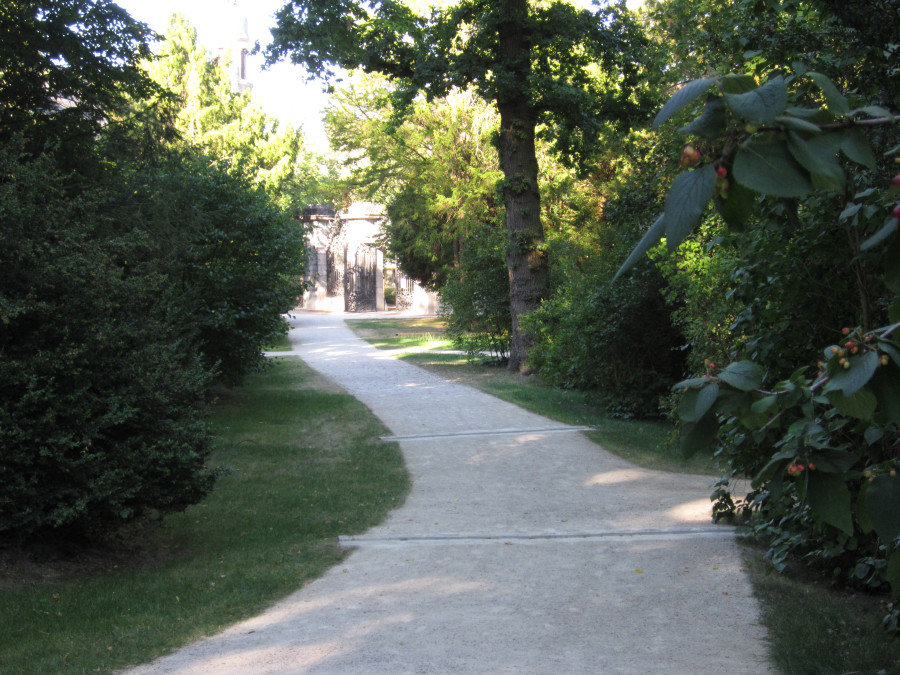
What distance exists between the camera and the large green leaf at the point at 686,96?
5.39 ft

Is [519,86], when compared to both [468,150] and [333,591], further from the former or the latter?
[333,591]

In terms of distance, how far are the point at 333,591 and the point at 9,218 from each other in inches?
137

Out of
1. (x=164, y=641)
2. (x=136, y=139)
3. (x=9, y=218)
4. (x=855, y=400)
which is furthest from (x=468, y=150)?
(x=855, y=400)

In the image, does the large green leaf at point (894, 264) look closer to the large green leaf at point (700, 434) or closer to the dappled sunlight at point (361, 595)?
the large green leaf at point (700, 434)

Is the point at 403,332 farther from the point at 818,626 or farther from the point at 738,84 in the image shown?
the point at 738,84

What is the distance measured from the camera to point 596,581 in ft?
18.5

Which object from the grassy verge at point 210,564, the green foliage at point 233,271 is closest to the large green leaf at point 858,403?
the grassy verge at point 210,564

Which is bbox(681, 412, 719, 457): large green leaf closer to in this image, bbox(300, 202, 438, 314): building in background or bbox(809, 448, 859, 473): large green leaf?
bbox(809, 448, 859, 473): large green leaf

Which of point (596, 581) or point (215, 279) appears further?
point (215, 279)

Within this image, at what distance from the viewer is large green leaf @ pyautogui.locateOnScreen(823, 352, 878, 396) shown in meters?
1.70

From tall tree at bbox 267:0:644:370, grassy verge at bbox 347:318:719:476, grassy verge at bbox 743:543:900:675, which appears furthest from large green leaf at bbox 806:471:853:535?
tall tree at bbox 267:0:644:370

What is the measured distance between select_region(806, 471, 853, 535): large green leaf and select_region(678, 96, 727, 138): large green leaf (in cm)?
86

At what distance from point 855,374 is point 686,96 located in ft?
2.24

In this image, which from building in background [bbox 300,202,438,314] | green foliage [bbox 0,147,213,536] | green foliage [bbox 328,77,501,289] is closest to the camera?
green foliage [bbox 0,147,213,536]
